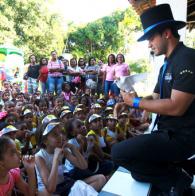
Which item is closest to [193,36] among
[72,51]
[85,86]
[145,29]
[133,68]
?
[85,86]

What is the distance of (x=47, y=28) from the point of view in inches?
831

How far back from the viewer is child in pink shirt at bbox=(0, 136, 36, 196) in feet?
7.58

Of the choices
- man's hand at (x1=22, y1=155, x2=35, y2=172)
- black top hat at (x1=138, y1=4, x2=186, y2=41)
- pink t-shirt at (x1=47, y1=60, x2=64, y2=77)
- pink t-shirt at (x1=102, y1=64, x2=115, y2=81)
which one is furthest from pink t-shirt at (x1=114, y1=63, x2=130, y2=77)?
black top hat at (x1=138, y1=4, x2=186, y2=41)

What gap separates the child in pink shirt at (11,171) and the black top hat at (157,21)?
1284 millimetres

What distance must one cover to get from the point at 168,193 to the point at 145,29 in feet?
3.55

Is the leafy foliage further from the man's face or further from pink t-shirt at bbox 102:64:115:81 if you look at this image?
the man's face

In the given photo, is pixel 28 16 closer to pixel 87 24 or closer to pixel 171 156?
pixel 87 24

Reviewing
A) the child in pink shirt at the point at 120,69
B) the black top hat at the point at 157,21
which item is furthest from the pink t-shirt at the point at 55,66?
the black top hat at the point at 157,21

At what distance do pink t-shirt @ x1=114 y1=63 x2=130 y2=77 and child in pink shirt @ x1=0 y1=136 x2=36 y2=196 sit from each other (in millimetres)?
5250

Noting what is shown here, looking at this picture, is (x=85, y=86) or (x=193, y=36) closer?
(x=85, y=86)

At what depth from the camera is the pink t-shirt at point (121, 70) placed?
7.51 metres

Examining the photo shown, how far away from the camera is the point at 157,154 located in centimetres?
191

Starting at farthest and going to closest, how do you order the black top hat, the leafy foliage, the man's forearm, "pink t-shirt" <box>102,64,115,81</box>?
the leafy foliage, "pink t-shirt" <box>102,64,115,81</box>, the black top hat, the man's forearm

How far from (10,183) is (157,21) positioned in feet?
5.37
